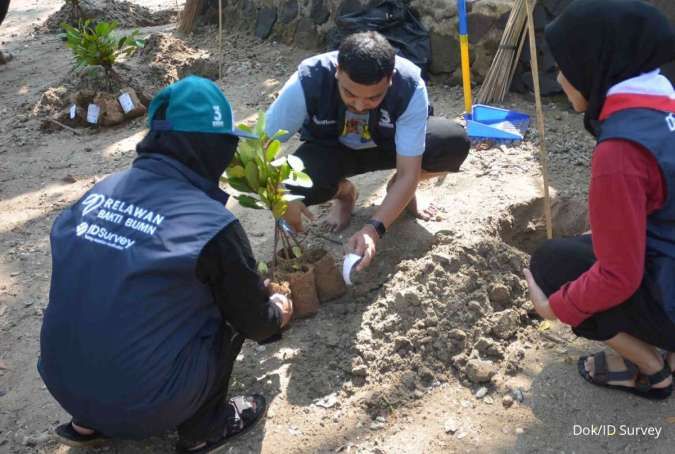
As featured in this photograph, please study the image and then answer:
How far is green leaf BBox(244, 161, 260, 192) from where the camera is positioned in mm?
2553

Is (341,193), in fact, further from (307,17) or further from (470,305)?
(307,17)

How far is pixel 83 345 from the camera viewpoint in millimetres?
1912

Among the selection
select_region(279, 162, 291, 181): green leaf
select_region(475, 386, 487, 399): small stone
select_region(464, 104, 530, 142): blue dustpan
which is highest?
select_region(279, 162, 291, 181): green leaf

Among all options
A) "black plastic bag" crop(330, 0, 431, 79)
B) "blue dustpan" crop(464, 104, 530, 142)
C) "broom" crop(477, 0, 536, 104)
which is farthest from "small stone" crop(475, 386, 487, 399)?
"black plastic bag" crop(330, 0, 431, 79)

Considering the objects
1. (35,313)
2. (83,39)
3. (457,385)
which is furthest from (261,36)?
(457,385)

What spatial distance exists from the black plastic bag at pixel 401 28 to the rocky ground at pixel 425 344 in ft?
4.17

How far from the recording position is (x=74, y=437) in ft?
7.38

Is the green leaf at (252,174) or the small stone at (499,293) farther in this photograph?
the small stone at (499,293)

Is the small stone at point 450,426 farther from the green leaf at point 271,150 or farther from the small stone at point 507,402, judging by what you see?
the green leaf at point 271,150

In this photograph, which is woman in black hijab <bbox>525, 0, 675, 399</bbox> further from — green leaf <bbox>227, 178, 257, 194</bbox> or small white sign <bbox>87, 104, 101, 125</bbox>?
small white sign <bbox>87, 104, 101, 125</bbox>

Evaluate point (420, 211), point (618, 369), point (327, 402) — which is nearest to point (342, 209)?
point (420, 211)

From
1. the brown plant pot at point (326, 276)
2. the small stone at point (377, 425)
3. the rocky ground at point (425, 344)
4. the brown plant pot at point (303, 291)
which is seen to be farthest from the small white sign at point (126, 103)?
the small stone at point (377, 425)

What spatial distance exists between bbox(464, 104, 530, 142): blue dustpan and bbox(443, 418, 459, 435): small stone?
7.51 feet

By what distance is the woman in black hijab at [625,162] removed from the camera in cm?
190
